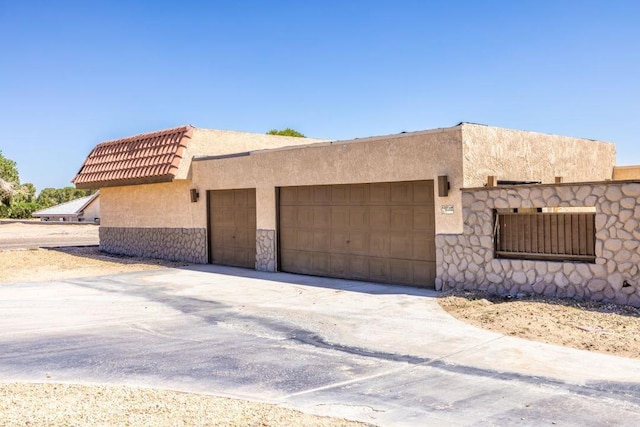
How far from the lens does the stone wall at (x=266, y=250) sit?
59.8 ft

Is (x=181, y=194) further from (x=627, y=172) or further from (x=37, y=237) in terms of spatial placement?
(x=37, y=237)

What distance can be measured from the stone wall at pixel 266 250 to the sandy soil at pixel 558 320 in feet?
22.8

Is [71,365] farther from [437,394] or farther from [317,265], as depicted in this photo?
[317,265]

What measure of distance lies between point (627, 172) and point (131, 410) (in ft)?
58.7

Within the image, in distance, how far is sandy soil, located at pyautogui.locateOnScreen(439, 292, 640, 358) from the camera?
905 centimetres

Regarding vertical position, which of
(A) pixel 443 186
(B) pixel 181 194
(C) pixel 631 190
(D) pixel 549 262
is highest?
(B) pixel 181 194

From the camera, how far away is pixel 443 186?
13469mm

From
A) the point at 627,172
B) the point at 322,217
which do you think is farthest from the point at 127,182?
the point at 627,172

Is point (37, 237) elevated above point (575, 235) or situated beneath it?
situated beneath

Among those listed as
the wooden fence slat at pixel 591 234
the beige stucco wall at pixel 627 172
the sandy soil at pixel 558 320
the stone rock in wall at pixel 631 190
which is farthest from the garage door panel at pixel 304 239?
the beige stucco wall at pixel 627 172

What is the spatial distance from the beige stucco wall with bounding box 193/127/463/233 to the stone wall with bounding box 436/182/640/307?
1.65 ft

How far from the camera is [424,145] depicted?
1397cm

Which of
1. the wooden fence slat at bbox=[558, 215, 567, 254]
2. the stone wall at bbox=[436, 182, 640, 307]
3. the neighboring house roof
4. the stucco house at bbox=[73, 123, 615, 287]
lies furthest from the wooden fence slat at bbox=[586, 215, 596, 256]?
the neighboring house roof

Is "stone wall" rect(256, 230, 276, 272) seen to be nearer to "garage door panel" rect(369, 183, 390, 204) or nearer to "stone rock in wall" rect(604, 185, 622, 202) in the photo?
"garage door panel" rect(369, 183, 390, 204)
